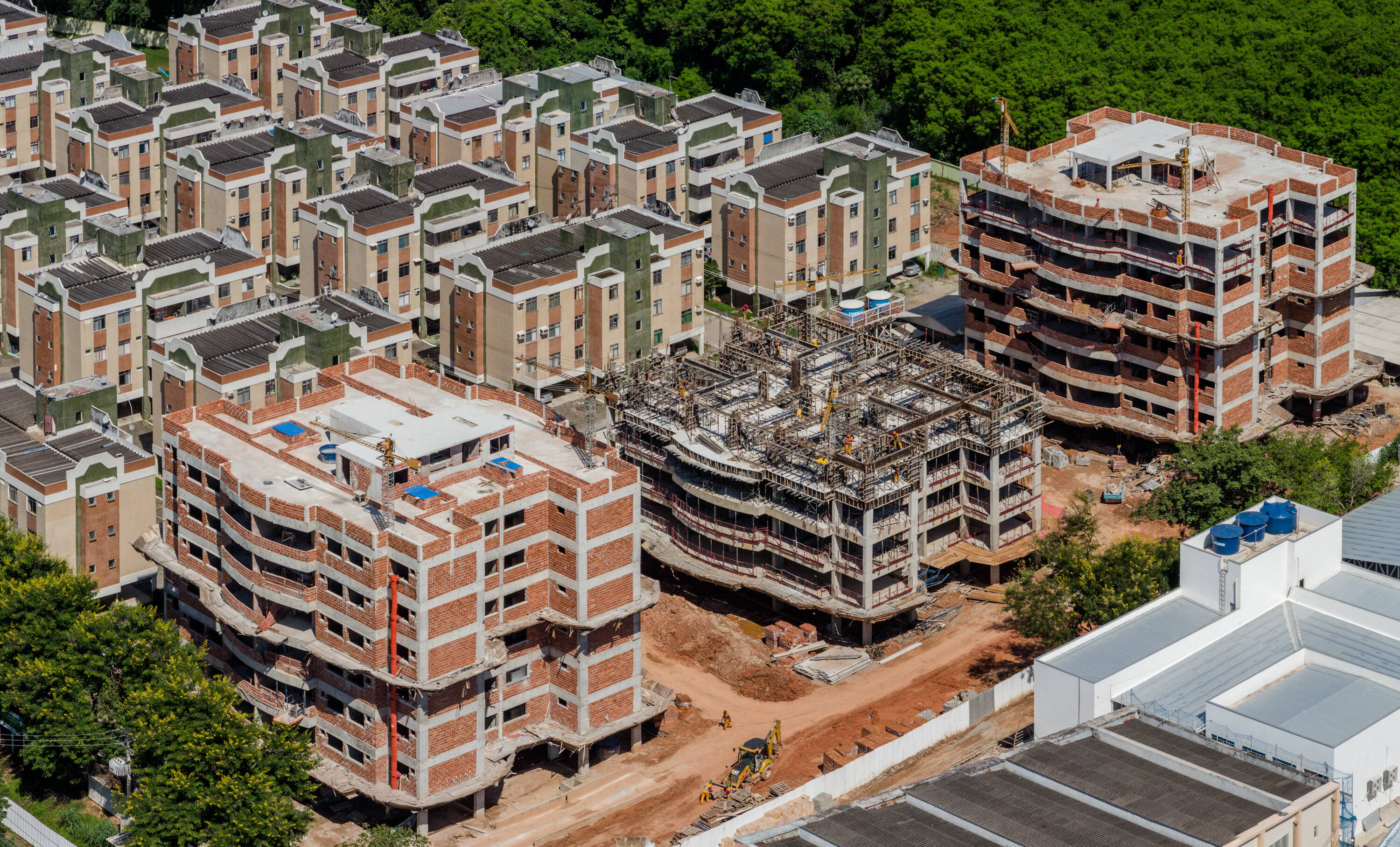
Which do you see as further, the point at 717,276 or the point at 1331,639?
the point at 717,276

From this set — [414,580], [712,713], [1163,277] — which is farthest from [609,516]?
[1163,277]

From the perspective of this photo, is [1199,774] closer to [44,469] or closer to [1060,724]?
[1060,724]

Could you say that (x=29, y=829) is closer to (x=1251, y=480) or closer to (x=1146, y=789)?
(x=1146, y=789)

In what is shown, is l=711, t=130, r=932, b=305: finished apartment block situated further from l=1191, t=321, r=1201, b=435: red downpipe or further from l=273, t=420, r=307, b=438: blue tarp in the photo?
l=273, t=420, r=307, b=438: blue tarp

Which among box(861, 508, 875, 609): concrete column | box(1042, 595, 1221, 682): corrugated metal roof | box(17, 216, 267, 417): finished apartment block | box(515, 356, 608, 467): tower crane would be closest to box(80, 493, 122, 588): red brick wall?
box(17, 216, 267, 417): finished apartment block

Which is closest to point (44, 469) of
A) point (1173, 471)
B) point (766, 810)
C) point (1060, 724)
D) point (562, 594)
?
point (562, 594)

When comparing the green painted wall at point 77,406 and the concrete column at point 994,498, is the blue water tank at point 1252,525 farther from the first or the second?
the green painted wall at point 77,406

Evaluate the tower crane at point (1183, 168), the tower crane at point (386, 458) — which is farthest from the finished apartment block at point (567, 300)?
the tower crane at point (386, 458)
